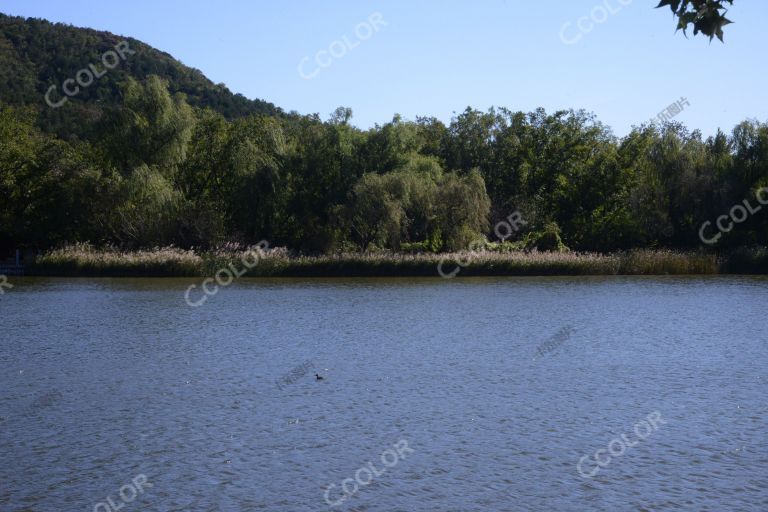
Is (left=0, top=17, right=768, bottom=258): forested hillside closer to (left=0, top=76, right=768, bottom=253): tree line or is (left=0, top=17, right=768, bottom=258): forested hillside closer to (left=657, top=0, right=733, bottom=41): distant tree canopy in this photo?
(left=0, top=76, right=768, bottom=253): tree line

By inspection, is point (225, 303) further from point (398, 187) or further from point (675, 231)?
point (675, 231)

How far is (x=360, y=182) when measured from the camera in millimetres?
46375

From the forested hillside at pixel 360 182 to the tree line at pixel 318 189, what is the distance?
10 centimetres

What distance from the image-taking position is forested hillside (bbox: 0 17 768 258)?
46219 millimetres

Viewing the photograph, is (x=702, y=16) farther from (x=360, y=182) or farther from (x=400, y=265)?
(x=360, y=182)

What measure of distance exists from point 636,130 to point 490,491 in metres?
54.6

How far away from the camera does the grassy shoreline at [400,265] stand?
138 ft

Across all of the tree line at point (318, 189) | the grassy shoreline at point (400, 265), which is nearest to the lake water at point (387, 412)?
the grassy shoreline at point (400, 265)

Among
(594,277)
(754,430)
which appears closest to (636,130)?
(594,277)

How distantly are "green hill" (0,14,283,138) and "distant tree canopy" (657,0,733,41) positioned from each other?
7443cm

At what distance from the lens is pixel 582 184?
190 ft

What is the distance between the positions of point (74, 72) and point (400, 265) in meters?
73.2

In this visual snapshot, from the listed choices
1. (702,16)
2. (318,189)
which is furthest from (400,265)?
(702,16)

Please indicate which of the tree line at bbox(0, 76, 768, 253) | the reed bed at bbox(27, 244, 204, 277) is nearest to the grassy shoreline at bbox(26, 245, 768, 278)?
the reed bed at bbox(27, 244, 204, 277)
